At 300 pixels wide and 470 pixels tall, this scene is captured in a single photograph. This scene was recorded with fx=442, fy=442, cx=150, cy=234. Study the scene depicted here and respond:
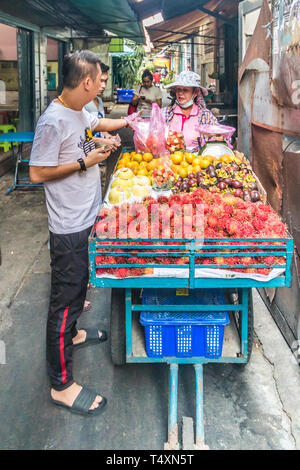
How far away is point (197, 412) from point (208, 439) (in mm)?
168

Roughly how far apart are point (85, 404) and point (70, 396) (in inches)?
4.4

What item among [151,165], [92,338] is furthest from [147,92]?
[92,338]

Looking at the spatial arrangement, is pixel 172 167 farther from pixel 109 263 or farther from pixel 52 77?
pixel 52 77

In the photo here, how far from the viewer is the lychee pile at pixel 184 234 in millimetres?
2350

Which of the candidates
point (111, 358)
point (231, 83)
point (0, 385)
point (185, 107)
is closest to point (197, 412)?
point (111, 358)

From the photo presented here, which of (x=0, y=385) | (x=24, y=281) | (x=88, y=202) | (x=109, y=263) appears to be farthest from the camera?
(x=24, y=281)

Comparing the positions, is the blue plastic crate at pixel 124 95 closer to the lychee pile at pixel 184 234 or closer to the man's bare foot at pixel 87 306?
the man's bare foot at pixel 87 306

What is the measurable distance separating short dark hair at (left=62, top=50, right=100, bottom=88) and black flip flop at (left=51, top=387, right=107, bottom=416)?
73.6 inches

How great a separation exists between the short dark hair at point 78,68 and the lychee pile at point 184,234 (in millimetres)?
767

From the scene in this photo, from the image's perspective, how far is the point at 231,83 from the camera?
564 inches

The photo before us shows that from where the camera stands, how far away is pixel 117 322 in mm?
2953

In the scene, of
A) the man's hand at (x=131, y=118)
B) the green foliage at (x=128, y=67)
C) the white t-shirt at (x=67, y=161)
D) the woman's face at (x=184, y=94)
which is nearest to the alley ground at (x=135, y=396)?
the white t-shirt at (x=67, y=161)

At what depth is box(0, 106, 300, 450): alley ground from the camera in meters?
2.56

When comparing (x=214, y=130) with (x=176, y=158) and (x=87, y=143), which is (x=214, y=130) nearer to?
(x=176, y=158)
